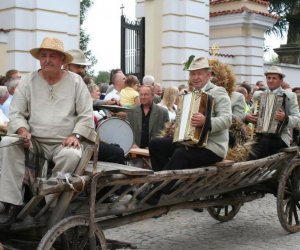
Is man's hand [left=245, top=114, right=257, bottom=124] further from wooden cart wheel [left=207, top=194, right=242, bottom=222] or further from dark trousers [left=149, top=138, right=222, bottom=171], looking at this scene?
dark trousers [left=149, top=138, right=222, bottom=171]

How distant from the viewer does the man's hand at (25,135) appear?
436 cm

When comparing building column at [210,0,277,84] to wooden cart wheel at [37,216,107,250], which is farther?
building column at [210,0,277,84]

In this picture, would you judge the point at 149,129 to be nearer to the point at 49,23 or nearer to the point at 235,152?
the point at 235,152

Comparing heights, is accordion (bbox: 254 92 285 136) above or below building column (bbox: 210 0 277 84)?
below

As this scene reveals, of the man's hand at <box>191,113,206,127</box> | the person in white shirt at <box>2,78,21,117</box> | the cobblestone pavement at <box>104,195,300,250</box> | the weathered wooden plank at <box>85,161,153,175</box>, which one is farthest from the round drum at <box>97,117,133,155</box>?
the person in white shirt at <box>2,78,21,117</box>

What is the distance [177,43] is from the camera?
1439 cm

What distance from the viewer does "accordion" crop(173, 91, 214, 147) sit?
5.35m

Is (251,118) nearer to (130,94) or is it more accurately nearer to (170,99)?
(170,99)

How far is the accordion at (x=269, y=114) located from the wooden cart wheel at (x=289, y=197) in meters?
0.47

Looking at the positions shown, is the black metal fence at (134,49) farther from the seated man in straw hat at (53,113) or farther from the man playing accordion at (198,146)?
the seated man in straw hat at (53,113)

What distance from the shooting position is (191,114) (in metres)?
5.36

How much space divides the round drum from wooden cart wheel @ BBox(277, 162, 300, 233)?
1.84 meters

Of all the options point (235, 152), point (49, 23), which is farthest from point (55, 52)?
point (49, 23)

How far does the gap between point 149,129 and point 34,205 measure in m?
3.47
